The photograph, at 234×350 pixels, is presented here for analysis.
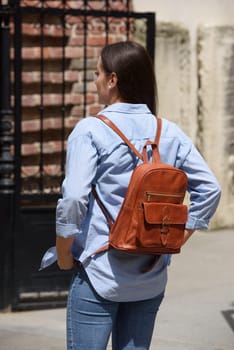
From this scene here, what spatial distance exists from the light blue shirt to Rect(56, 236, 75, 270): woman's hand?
28mm

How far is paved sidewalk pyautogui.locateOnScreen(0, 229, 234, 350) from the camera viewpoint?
5684 millimetres

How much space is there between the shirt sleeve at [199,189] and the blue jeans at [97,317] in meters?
0.32

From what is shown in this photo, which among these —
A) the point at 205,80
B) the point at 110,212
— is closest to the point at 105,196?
the point at 110,212

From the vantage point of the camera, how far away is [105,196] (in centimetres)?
339

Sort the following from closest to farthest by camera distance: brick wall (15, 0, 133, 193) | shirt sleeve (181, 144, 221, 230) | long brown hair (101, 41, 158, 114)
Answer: long brown hair (101, 41, 158, 114), shirt sleeve (181, 144, 221, 230), brick wall (15, 0, 133, 193)

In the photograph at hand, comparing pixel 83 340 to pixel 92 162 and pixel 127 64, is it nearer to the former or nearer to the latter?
pixel 92 162

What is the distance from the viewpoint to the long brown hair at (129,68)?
3.46m

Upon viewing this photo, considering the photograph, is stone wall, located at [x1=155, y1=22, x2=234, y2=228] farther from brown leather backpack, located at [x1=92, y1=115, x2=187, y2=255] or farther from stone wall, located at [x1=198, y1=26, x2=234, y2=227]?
brown leather backpack, located at [x1=92, y1=115, x2=187, y2=255]

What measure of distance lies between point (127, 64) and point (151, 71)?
4.1 inches

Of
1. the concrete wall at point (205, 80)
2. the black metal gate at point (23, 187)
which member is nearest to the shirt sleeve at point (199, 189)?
the black metal gate at point (23, 187)

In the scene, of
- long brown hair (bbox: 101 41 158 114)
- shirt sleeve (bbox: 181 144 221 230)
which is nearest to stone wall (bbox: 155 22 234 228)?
shirt sleeve (bbox: 181 144 221 230)

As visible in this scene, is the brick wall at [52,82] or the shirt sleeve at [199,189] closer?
the shirt sleeve at [199,189]

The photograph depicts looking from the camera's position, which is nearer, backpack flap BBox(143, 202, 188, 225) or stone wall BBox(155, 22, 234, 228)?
backpack flap BBox(143, 202, 188, 225)

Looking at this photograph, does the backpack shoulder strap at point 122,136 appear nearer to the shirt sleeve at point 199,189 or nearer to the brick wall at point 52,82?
the shirt sleeve at point 199,189
